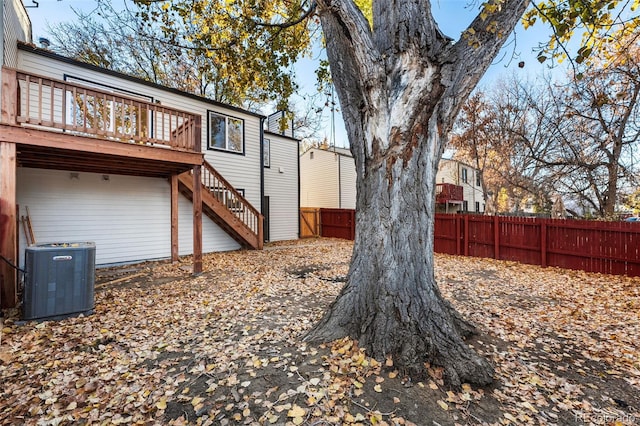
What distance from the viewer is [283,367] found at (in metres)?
2.81

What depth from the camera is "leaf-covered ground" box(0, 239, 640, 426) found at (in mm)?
2205

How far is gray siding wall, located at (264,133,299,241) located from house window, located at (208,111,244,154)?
195cm

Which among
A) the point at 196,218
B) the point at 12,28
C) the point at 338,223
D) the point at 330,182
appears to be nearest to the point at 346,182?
the point at 330,182

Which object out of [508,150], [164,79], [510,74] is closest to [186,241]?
[164,79]

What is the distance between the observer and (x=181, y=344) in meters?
3.35

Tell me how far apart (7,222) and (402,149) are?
219 inches

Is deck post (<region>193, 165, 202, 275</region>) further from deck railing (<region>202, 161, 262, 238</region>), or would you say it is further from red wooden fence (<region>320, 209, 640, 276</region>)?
red wooden fence (<region>320, 209, 640, 276</region>)

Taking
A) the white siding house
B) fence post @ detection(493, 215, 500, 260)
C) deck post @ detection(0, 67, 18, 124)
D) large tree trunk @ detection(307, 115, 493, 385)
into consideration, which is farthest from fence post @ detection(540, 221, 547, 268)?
deck post @ detection(0, 67, 18, 124)

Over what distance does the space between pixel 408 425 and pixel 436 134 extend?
2.65 metres

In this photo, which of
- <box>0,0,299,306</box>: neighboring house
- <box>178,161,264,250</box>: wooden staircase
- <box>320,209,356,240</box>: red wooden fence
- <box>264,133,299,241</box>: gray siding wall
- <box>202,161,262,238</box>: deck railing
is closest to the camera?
<box>0,0,299,306</box>: neighboring house

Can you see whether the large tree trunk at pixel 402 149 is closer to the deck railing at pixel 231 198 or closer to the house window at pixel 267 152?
the deck railing at pixel 231 198

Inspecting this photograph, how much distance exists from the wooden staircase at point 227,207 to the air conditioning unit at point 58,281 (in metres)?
4.50

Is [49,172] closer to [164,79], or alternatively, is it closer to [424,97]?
[424,97]

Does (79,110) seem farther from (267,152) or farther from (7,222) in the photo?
(267,152)
